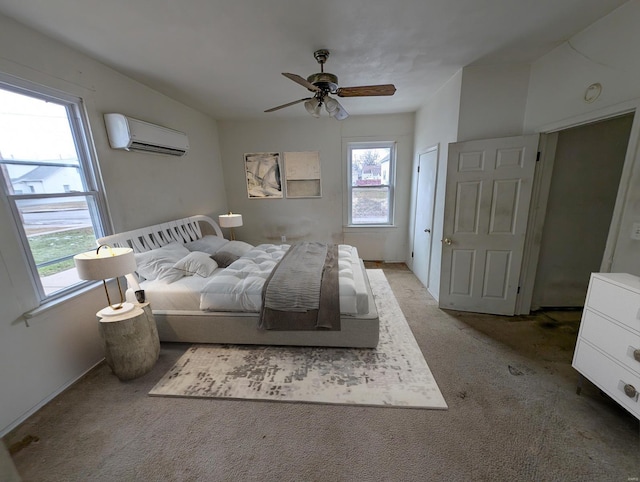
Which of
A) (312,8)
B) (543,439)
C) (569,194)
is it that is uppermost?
(312,8)

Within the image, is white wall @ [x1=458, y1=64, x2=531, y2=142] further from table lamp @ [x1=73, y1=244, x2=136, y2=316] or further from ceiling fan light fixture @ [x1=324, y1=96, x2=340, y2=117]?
table lamp @ [x1=73, y1=244, x2=136, y2=316]

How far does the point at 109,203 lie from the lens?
96.5 inches

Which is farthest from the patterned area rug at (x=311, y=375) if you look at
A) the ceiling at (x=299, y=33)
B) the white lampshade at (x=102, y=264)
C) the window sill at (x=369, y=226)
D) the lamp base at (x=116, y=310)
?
the ceiling at (x=299, y=33)

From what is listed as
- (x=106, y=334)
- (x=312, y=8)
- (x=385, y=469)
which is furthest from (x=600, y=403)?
(x=106, y=334)

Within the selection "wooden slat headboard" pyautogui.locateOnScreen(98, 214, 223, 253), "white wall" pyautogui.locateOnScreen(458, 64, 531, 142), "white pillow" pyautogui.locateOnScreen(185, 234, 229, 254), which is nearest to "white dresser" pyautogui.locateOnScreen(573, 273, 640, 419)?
"white wall" pyautogui.locateOnScreen(458, 64, 531, 142)

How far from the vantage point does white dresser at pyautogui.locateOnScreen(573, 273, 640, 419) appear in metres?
1.39

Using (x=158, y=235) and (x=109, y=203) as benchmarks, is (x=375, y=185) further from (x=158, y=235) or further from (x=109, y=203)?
(x=109, y=203)

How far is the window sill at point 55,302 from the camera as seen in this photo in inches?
69.6

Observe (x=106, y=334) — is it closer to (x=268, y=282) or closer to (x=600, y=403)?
(x=268, y=282)

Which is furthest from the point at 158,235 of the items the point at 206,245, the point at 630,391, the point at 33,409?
the point at 630,391

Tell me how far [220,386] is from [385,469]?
1301 mm

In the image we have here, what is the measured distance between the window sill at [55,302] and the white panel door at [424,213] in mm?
3944

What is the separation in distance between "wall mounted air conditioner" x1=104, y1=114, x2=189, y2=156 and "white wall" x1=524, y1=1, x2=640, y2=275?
411 centimetres

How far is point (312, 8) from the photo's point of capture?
5.51ft
